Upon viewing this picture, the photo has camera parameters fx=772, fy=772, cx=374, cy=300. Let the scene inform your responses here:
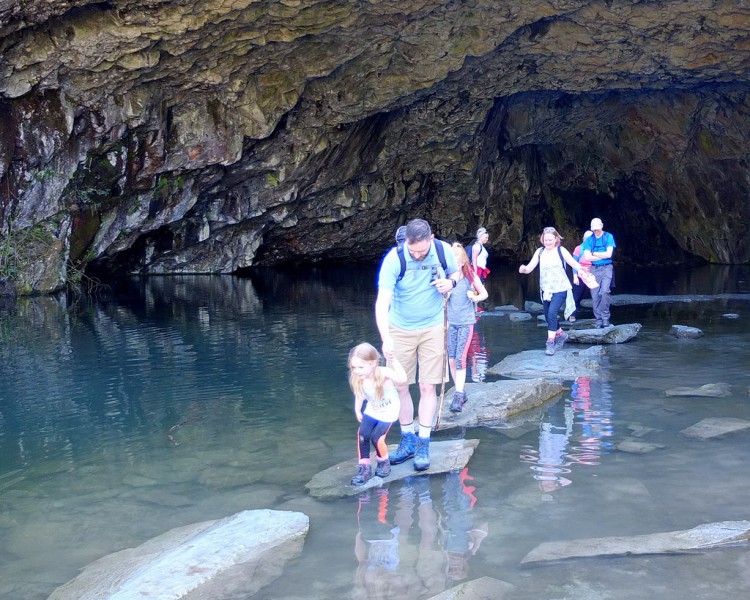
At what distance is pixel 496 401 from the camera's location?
8.38 meters

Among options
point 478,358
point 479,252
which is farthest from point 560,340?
point 479,252

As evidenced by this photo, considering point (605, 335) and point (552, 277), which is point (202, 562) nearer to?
point (552, 277)

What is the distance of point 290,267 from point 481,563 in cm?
3375

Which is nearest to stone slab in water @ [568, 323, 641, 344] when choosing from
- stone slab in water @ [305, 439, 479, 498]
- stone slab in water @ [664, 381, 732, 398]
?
stone slab in water @ [664, 381, 732, 398]

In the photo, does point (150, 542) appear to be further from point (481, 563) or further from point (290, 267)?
point (290, 267)

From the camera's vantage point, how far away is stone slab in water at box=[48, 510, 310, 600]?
4.49 m

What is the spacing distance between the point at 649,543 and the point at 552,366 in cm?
586

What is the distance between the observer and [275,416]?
8547mm

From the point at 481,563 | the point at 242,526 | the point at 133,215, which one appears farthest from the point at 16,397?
the point at 133,215

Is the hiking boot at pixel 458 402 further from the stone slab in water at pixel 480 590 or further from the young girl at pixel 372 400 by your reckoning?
the stone slab in water at pixel 480 590

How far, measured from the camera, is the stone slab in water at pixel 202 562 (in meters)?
4.49

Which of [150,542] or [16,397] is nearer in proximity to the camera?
[150,542]

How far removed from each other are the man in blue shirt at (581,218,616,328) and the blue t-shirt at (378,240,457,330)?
747 cm

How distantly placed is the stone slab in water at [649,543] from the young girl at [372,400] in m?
1.83
